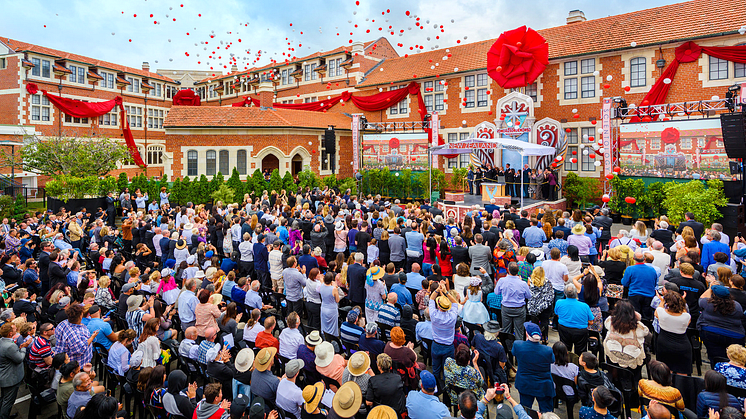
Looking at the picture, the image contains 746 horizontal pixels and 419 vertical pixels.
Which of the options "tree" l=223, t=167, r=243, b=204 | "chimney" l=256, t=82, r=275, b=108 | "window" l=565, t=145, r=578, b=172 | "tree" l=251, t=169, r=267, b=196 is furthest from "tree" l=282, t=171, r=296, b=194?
"window" l=565, t=145, r=578, b=172

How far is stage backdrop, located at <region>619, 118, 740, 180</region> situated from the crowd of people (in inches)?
348

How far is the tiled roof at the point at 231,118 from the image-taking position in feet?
82.8

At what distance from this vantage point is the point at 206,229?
39.2 ft

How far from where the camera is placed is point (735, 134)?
12.7 m

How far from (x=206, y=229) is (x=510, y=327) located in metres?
8.99

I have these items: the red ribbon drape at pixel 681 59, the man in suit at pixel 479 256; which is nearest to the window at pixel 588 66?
the red ribbon drape at pixel 681 59

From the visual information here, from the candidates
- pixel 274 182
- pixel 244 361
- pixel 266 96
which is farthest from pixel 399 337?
pixel 266 96

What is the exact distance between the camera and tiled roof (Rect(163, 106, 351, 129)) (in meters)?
25.2

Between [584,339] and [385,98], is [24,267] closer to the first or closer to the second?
[584,339]

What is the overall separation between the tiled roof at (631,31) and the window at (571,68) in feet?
1.83

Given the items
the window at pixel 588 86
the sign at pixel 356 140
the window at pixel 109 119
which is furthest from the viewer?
the window at pixel 109 119

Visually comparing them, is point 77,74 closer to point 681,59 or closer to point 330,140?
point 330,140

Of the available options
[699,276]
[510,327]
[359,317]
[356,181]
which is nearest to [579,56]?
[356,181]

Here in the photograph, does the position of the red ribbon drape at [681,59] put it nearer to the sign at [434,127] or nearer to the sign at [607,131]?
the sign at [607,131]
